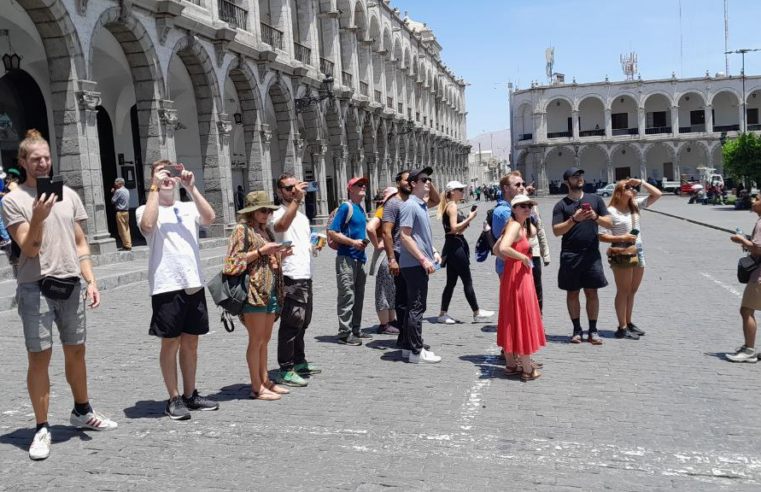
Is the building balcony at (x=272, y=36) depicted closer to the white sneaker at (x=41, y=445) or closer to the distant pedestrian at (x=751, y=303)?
the distant pedestrian at (x=751, y=303)

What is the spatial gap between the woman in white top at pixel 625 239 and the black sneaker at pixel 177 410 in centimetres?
439

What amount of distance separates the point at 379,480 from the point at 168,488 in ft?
3.73

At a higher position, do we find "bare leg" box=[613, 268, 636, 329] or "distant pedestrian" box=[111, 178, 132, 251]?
"distant pedestrian" box=[111, 178, 132, 251]

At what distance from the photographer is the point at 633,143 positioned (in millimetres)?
63844

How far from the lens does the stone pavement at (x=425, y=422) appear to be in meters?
3.90

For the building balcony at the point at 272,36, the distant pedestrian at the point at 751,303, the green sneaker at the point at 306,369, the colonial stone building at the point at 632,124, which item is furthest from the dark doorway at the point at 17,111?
the colonial stone building at the point at 632,124

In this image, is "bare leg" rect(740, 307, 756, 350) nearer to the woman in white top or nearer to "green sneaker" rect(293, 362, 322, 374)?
the woman in white top

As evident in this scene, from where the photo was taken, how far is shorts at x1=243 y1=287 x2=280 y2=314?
5234 mm

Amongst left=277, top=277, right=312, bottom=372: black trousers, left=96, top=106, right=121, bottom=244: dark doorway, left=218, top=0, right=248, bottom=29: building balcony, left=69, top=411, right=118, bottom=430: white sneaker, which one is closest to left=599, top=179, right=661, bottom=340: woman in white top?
left=277, top=277, right=312, bottom=372: black trousers

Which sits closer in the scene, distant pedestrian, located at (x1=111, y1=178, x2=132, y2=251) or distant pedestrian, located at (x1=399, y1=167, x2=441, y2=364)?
distant pedestrian, located at (x1=399, y1=167, x2=441, y2=364)

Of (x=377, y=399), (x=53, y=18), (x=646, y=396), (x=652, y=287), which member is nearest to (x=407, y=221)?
(x=377, y=399)

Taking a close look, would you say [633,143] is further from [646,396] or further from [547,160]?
[646,396]

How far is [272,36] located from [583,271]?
18.8 meters

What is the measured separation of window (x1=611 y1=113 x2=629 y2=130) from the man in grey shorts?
66.6 metres
